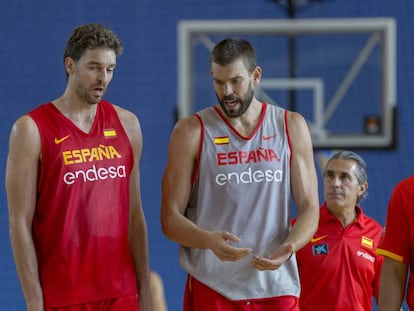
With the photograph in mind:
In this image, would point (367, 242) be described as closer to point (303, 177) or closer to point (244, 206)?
point (303, 177)

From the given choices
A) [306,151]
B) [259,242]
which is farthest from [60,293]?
[306,151]

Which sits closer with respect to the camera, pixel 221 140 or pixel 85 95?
pixel 85 95

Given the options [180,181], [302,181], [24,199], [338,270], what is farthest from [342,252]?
[24,199]

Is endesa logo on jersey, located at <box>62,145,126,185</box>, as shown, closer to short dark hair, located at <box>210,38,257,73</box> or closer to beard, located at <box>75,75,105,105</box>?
beard, located at <box>75,75,105,105</box>

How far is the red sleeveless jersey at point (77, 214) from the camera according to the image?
312 centimetres

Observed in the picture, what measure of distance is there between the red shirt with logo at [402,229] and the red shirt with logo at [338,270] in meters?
1.16

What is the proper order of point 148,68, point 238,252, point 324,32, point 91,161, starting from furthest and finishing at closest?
point 148,68
point 324,32
point 91,161
point 238,252

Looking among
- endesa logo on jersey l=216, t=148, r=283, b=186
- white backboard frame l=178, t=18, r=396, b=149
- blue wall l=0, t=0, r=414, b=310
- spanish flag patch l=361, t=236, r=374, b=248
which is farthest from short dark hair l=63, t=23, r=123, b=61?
blue wall l=0, t=0, r=414, b=310

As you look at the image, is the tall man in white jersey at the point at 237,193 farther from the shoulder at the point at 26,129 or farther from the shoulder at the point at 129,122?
the shoulder at the point at 26,129

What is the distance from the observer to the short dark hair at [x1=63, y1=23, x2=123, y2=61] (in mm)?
3131

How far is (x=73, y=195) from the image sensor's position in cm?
312

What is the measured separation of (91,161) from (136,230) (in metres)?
0.37

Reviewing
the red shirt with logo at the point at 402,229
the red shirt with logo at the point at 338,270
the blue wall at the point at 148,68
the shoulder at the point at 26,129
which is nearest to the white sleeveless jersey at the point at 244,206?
the red shirt with logo at the point at 402,229

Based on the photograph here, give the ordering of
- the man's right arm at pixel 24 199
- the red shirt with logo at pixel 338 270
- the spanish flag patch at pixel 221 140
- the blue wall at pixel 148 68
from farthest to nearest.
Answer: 1. the blue wall at pixel 148 68
2. the red shirt with logo at pixel 338 270
3. the spanish flag patch at pixel 221 140
4. the man's right arm at pixel 24 199
